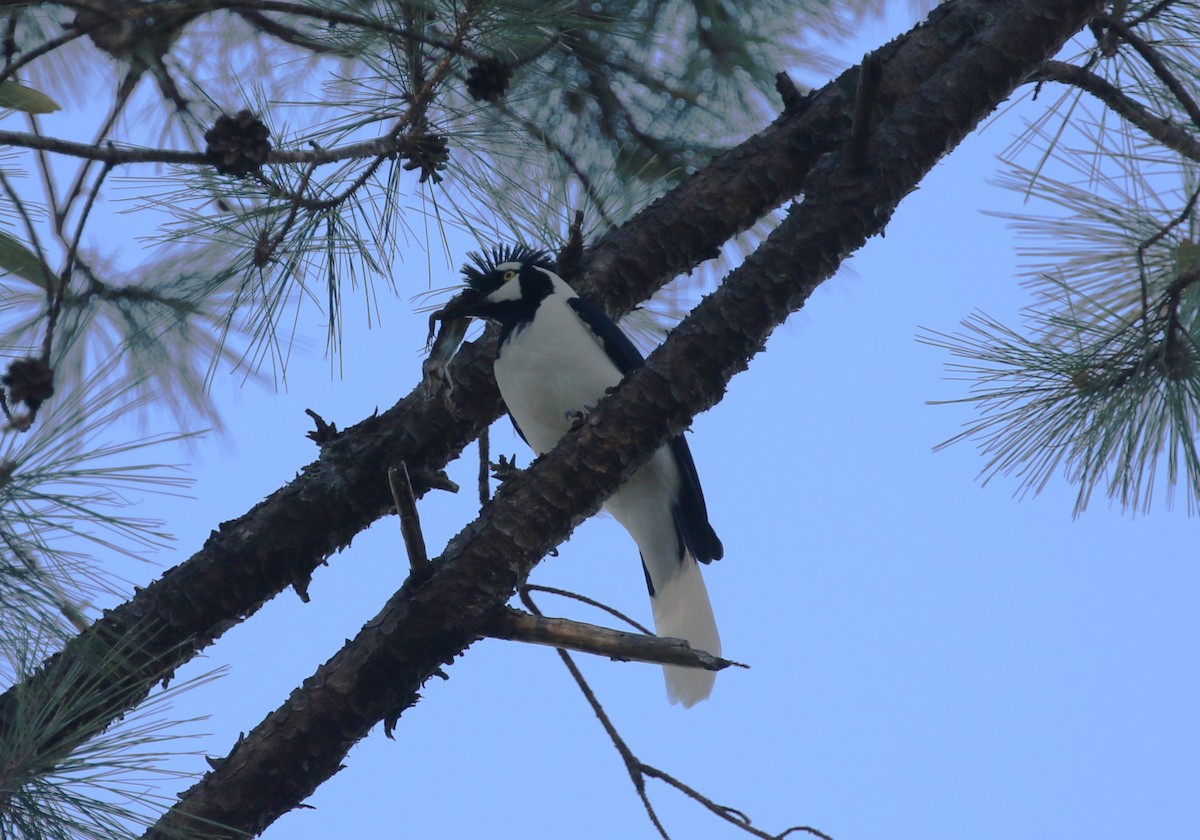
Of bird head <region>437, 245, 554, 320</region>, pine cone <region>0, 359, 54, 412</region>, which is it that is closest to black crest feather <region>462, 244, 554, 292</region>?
bird head <region>437, 245, 554, 320</region>

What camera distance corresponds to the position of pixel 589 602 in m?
2.45

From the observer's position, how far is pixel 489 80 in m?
2.34

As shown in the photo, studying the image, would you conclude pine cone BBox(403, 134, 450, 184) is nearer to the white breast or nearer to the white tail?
the white breast

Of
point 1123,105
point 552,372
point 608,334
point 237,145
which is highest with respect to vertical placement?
point 1123,105

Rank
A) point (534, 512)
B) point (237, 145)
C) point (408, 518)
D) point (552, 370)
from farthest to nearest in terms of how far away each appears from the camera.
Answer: point (552, 370)
point (237, 145)
point (534, 512)
point (408, 518)

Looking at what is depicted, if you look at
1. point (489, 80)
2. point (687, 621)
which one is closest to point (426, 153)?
point (489, 80)

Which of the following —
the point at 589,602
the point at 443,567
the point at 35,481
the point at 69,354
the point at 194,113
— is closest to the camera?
the point at 35,481

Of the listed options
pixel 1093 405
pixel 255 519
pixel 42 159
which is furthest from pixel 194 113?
pixel 1093 405

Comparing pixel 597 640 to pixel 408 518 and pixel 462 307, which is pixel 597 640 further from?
pixel 462 307

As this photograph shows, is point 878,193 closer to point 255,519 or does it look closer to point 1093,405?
point 1093,405

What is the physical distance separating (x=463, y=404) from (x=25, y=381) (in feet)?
3.11

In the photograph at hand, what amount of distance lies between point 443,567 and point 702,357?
0.56m

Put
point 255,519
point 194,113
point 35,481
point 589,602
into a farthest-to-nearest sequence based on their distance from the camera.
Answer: point 194,113
point 255,519
point 589,602
point 35,481

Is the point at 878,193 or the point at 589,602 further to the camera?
the point at 589,602
